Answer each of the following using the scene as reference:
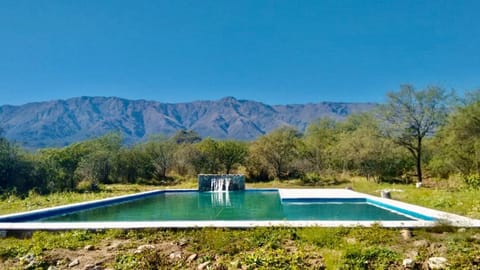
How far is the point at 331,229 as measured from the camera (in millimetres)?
5828

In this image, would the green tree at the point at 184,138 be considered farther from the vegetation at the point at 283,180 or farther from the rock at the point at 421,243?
the rock at the point at 421,243

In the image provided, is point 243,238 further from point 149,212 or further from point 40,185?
point 40,185

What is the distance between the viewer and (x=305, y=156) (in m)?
27.5

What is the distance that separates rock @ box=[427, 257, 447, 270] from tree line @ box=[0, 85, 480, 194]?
1085 centimetres

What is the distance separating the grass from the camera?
4523 millimetres

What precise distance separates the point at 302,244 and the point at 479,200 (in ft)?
22.1

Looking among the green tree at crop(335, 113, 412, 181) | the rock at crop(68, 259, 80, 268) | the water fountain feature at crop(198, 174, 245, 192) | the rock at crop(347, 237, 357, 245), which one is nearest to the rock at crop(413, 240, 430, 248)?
the rock at crop(347, 237, 357, 245)

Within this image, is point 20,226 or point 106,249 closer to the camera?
point 106,249

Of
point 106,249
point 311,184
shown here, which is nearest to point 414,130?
point 311,184

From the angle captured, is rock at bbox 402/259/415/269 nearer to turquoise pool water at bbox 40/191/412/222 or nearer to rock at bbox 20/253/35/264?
turquoise pool water at bbox 40/191/412/222

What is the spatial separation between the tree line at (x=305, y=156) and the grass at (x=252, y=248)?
1038cm

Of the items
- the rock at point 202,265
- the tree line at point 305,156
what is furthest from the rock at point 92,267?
the tree line at point 305,156

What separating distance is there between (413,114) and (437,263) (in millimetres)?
18241

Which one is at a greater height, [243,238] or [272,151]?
[272,151]
